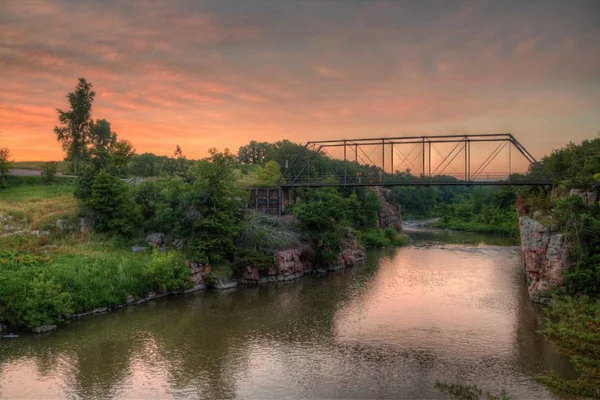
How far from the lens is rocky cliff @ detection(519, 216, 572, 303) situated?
Answer: 2986 centimetres

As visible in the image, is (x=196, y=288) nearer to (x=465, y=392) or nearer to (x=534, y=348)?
(x=534, y=348)

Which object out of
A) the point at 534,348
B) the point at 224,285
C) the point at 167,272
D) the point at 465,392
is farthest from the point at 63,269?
the point at 534,348

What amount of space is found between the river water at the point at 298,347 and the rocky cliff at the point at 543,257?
155cm

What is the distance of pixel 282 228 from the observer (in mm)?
44094

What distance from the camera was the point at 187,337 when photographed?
26125mm

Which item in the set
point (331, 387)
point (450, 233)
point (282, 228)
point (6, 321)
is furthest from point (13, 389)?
point (450, 233)

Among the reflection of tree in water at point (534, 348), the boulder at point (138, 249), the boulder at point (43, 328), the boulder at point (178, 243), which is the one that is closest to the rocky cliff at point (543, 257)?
the reflection of tree in water at point (534, 348)

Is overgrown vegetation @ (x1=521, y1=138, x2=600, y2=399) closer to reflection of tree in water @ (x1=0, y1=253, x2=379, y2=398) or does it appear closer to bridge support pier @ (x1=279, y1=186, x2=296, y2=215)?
reflection of tree in water @ (x1=0, y1=253, x2=379, y2=398)

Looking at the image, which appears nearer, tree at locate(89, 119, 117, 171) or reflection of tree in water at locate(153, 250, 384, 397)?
reflection of tree in water at locate(153, 250, 384, 397)

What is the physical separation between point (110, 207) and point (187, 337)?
17.0 metres

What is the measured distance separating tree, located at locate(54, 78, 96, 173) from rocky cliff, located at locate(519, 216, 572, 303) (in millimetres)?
44077

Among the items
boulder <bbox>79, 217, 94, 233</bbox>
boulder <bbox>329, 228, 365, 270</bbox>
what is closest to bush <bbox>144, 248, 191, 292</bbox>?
boulder <bbox>79, 217, 94, 233</bbox>

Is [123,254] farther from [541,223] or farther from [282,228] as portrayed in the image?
[541,223]

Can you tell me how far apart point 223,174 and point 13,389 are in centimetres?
2320
